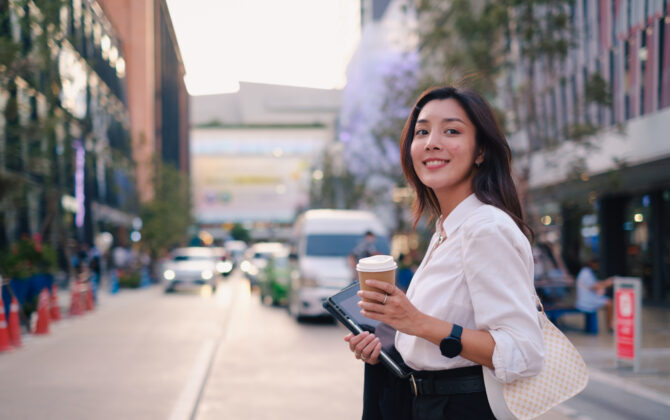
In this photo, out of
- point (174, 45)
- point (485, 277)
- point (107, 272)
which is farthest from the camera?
point (174, 45)

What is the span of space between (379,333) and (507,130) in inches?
656

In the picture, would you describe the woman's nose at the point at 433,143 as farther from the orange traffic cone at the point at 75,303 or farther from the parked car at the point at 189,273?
the parked car at the point at 189,273

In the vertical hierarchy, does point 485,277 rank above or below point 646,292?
above

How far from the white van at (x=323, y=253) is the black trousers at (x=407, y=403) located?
1274 centimetres

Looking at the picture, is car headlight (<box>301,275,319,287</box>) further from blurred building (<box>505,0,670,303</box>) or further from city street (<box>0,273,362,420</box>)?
blurred building (<box>505,0,670,303</box>)

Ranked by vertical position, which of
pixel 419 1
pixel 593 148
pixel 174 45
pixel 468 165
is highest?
pixel 174 45

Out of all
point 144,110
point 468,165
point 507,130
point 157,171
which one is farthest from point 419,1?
point 144,110

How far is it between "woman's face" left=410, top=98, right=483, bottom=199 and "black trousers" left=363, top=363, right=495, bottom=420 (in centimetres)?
61

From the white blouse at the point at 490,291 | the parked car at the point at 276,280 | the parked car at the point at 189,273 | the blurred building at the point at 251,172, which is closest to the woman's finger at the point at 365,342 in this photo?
the white blouse at the point at 490,291

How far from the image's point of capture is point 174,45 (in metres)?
101

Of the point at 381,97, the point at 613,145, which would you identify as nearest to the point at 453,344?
the point at 613,145

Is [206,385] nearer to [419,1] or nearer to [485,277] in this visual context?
[485,277]

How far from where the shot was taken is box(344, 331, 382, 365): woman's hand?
7.96 ft

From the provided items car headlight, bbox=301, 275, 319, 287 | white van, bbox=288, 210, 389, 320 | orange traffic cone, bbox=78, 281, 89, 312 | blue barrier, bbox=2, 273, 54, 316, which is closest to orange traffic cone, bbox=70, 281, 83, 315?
orange traffic cone, bbox=78, 281, 89, 312
